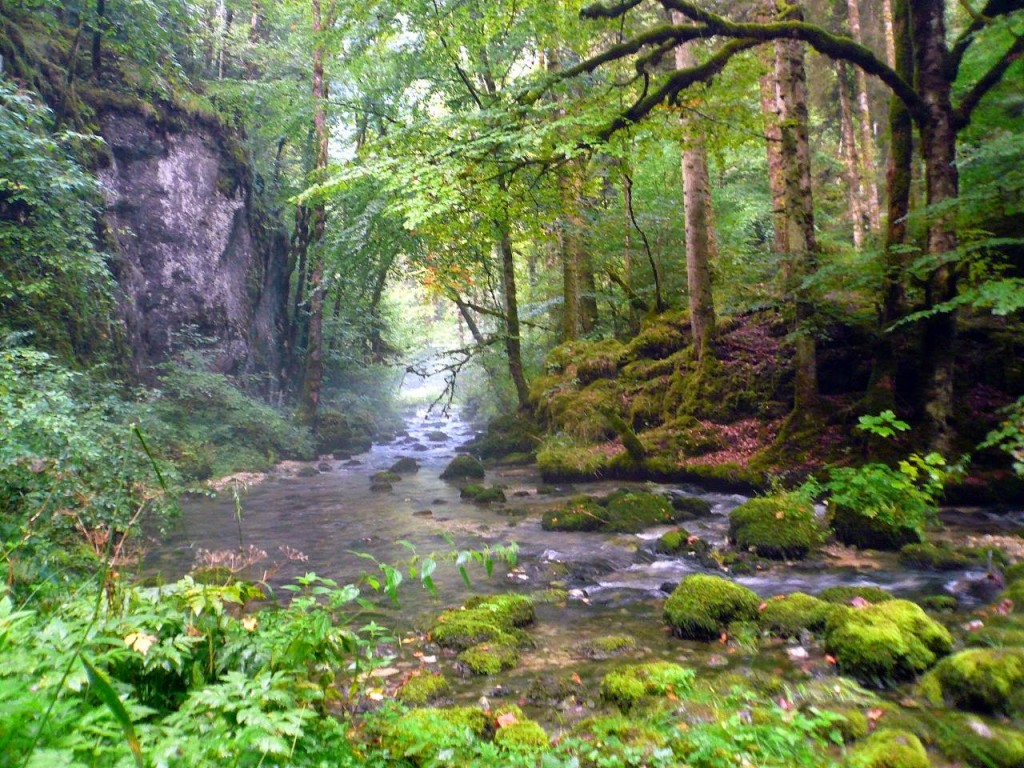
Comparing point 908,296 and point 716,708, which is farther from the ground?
point 908,296

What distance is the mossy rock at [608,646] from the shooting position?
5.13 m

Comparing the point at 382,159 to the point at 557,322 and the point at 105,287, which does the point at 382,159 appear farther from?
the point at 557,322

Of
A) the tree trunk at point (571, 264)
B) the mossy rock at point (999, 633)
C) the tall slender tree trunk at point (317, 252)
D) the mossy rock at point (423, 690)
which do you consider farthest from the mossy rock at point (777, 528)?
the tall slender tree trunk at point (317, 252)

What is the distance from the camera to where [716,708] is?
12.1ft

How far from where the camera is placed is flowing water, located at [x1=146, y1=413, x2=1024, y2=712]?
5230mm

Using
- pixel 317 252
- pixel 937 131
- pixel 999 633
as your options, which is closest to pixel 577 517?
pixel 999 633

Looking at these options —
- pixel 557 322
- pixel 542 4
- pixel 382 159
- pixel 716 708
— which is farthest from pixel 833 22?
pixel 716 708

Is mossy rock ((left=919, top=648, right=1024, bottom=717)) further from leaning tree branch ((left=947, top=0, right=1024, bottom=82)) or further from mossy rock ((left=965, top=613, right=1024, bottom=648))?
leaning tree branch ((left=947, top=0, right=1024, bottom=82))

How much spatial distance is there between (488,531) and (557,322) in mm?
12478

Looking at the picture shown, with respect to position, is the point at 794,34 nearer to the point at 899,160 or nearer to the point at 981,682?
the point at 899,160

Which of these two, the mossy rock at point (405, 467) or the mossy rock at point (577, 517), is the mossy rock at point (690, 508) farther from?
Answer: the mossy rock at point (405, 467)

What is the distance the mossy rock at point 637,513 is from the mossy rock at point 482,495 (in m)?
3.19

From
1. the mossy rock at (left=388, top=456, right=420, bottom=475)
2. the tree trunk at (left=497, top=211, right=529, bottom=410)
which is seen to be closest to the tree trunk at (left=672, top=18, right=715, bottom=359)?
the tree trunk at (left=497, top=211, right=529, bottom=410)

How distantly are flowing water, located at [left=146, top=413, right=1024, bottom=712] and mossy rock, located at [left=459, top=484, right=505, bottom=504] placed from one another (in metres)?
0.32
